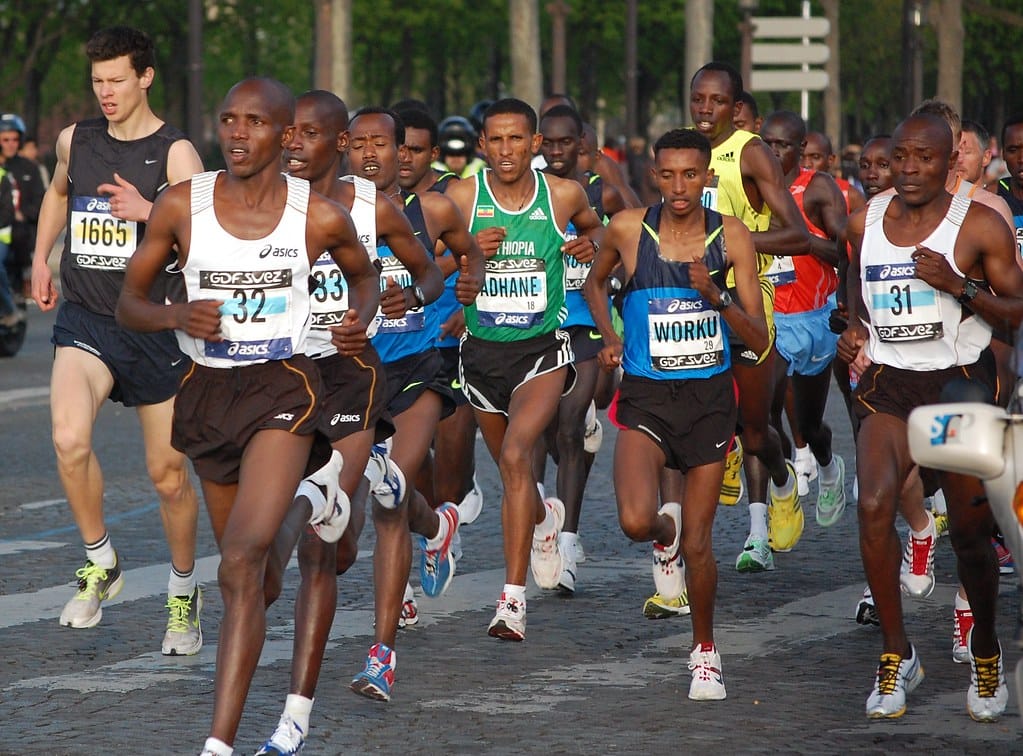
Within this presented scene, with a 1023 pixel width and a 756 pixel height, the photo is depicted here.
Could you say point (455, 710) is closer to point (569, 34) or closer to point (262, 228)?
point (262, 228)

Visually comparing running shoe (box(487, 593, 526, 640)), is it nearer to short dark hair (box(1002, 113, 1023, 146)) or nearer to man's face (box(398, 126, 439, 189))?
man's face (box(398, 126, 439, 189))

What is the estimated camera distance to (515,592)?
802 cm

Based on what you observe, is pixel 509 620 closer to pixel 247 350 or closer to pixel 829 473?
pixel 247 350

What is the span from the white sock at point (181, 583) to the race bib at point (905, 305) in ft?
8.79

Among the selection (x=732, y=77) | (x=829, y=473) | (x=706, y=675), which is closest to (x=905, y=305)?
(x=706, y=675)

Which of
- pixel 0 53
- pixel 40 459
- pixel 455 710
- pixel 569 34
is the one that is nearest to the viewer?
pixel 455 710

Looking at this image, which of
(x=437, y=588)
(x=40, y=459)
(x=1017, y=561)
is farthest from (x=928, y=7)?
(x=1017, y=561)

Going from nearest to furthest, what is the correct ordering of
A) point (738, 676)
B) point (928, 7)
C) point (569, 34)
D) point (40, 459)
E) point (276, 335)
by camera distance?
point (276, 335) < point (738, 676) < point (40, 459) < point (928, 7) < point (569, 34)

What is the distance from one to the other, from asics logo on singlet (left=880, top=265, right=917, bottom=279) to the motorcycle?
1941 millimetres

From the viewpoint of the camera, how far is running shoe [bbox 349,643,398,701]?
6.83m

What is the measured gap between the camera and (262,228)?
6.11 m

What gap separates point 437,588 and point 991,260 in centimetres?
259

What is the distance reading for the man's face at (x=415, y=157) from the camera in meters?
9.12

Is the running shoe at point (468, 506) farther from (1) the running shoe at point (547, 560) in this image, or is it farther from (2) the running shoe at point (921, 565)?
(2) the running shoe at point (921, 565)
